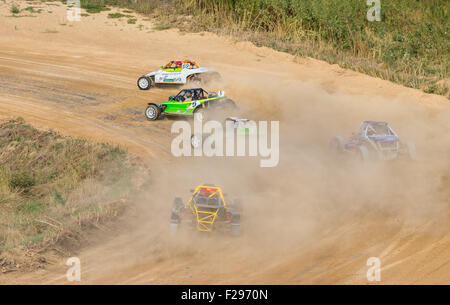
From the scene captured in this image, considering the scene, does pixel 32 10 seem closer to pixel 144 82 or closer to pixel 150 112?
pixel 144 82

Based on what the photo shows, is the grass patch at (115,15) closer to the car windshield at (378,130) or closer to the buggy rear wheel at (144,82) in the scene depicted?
the buggy rear wheel at (144,82)

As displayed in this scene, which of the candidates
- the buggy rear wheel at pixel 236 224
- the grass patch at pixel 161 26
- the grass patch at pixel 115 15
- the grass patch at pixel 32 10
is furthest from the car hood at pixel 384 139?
the grass patch at pixel 32 10

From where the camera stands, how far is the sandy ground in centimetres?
1045

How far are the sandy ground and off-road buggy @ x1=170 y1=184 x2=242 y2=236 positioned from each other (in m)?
0.29

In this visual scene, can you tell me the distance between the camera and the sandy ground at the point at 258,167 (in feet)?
34.3

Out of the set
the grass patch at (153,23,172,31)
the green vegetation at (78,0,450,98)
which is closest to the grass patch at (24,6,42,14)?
the green vegetation at (78,0,450,98)

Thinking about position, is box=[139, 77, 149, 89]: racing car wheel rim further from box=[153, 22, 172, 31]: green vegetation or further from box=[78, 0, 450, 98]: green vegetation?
box=[153, 22, 172, 31]: green vegetation

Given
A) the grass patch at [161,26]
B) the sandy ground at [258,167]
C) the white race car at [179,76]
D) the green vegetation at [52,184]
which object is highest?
the grass patch at [161,26]

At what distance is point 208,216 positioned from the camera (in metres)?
11.5

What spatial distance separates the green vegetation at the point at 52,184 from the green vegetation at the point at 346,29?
14.2 metres

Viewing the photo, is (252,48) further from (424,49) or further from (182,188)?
(182,188)

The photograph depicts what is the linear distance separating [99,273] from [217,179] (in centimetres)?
562

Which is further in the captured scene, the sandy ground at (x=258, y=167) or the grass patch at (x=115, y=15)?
the grass patch at (x=115, y=15)

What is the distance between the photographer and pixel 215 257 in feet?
35.2
